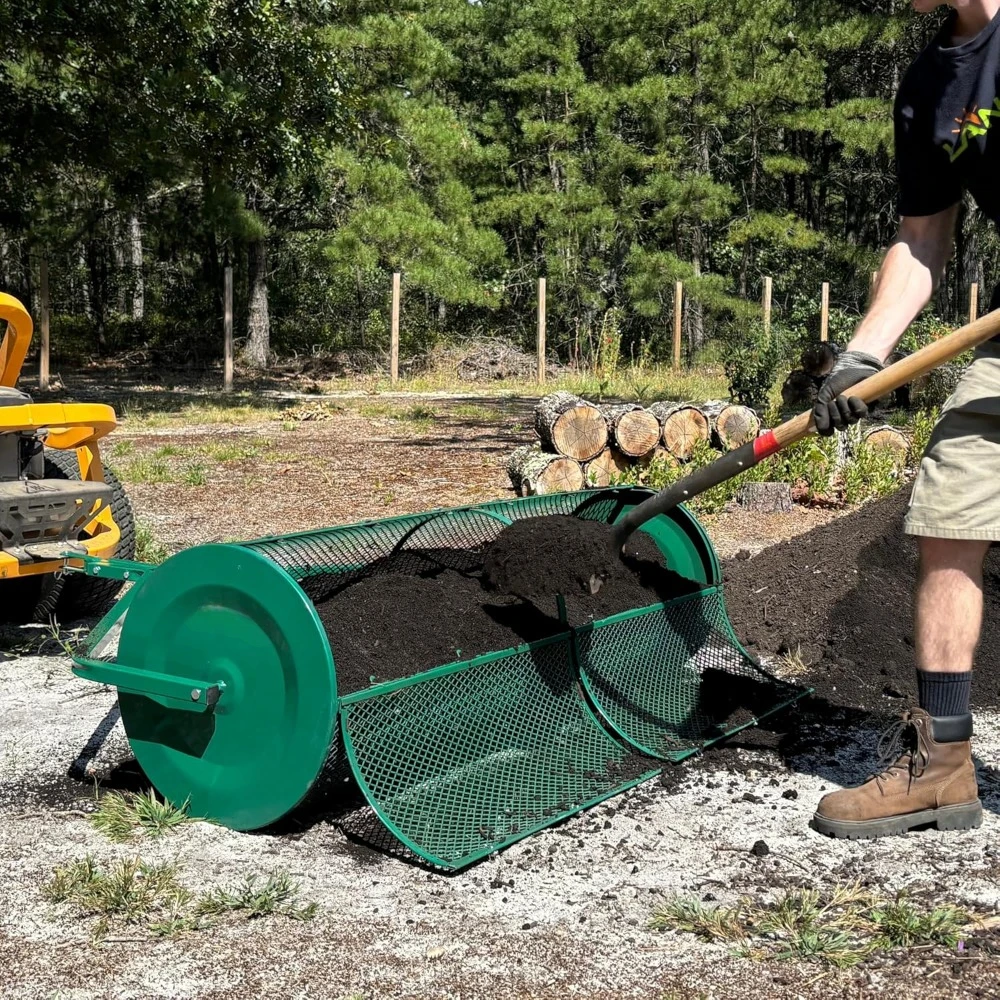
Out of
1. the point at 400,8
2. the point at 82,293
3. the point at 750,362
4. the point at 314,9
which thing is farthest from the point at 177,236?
the point at 750,362

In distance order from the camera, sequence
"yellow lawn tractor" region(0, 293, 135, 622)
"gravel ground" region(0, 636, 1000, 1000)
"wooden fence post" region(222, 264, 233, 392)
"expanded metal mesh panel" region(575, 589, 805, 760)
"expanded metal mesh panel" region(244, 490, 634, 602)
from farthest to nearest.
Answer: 1. "wooden fence post" region(222, 264, 233, 392)
2. "yellow lawn tractor" region(0, 293, 135, 622)
3. "expanded metal mesh panel" region(575, 589, 805, 760)
4. "expanded metal mesh panel" region(244, 490, 634, 602)
5. "gravel ground" region(0, 636, 1000, 1000)

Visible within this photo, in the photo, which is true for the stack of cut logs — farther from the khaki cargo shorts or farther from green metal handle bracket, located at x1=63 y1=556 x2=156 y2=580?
the khaki cargo shorts

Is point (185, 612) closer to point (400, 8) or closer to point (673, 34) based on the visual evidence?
point (400, 8)

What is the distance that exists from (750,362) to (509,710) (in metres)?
8.94

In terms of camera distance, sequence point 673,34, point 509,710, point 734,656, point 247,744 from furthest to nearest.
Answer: point 673,34 → point 734,656 → point 509,710 → point 247,744

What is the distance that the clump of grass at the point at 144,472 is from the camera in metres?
9.41

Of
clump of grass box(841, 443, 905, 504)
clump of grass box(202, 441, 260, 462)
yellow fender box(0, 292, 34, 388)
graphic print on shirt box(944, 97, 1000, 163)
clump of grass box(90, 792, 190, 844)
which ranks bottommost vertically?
clump of grass box(202, 441, 260, 462)

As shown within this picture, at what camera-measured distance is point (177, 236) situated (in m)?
26.2

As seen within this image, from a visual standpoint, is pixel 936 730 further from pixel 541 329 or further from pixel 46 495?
pixel 541 329

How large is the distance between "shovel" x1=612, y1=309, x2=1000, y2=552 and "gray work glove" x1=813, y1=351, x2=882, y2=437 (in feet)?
0.10

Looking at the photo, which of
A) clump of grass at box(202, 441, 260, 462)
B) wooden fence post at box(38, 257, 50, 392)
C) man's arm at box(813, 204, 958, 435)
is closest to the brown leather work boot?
man's arm at box(813, 204, 958, 435)

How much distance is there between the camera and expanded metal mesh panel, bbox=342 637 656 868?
3.02 metres

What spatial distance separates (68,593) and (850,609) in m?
3.30

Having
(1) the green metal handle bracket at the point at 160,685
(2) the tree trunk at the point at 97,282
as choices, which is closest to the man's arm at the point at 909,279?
(1) the green metal handle bracket at the point at 160,685
